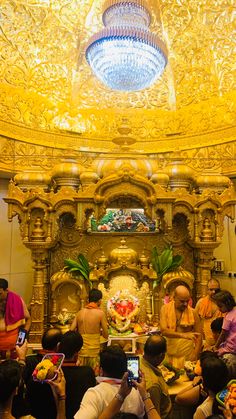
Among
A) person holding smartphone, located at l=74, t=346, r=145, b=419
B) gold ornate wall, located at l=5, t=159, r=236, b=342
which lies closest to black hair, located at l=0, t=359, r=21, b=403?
person holding smartphone, located at l=74, t=346, r=145, b=419

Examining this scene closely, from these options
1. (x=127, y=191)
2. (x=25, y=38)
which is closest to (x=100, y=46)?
(x=127, y=191)

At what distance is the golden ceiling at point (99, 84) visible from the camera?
22.8ft

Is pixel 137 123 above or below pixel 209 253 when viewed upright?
above

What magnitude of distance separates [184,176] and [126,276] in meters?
1.90

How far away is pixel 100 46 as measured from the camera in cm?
467

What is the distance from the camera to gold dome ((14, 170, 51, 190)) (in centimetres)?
491

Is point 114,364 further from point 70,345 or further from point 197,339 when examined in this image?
point 197,339

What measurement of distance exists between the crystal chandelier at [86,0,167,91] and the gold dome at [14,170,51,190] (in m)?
1.90

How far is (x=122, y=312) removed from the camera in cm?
458

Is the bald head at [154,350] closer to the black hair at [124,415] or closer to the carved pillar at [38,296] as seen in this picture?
the black hair at [124,415]

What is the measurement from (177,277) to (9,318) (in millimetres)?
2699

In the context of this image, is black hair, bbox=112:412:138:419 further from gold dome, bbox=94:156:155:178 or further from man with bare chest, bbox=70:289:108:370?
gold dome, bbox=94:156:155:178

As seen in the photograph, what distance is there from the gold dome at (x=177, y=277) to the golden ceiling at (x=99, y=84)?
3.38 m

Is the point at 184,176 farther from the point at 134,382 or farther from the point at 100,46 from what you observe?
the point at 134,382
